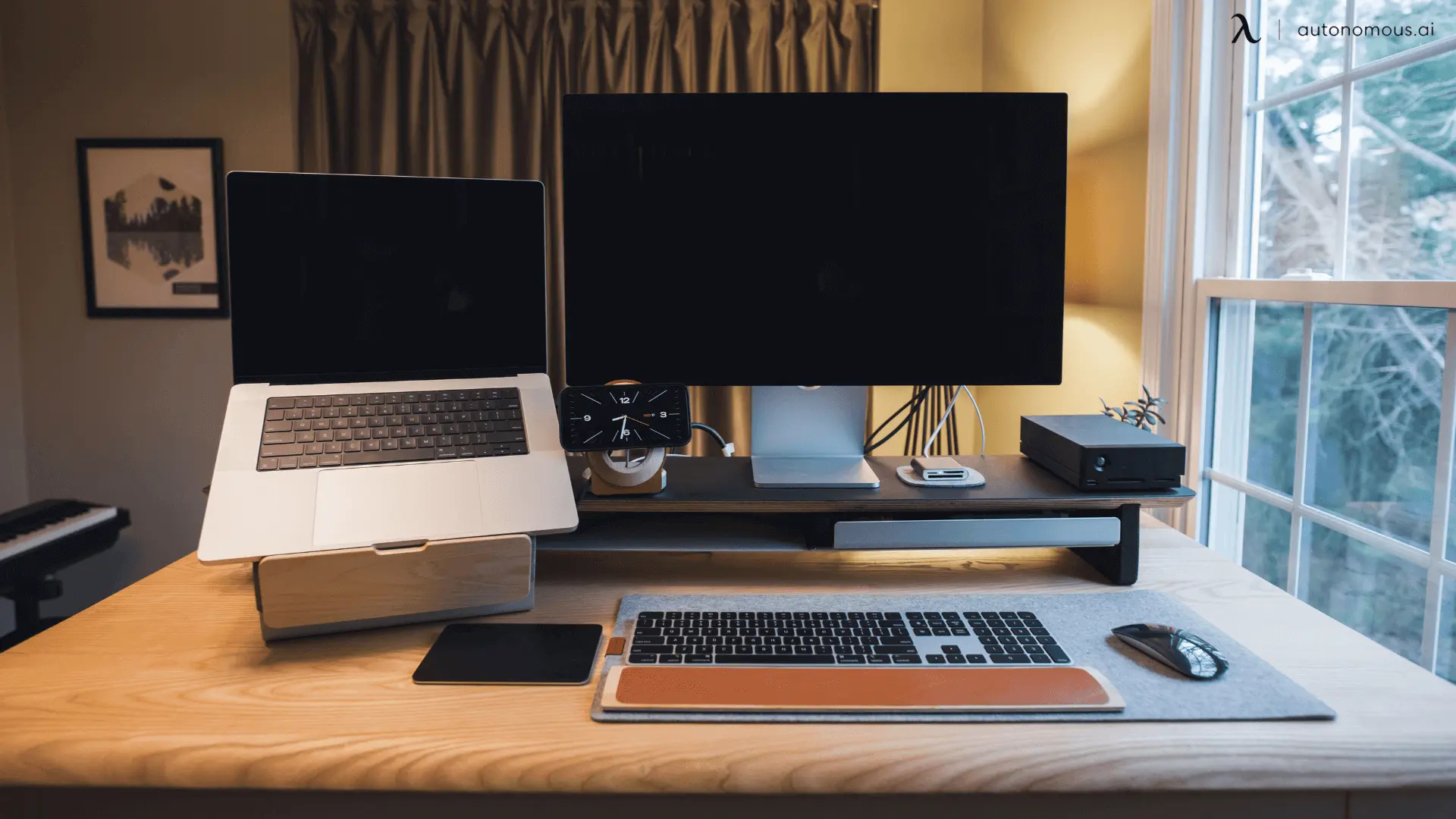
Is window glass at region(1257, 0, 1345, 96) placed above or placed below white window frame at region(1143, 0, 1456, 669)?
above

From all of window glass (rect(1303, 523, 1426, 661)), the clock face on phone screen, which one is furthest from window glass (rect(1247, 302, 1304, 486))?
the clock face on phone screen

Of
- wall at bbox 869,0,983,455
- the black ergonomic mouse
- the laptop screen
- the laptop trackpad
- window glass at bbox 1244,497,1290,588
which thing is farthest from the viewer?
wall at bbox 869,0,983,455

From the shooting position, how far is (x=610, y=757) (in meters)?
0.65

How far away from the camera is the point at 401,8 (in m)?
2.85

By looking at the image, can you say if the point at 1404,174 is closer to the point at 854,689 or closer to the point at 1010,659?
the point at 1010,659

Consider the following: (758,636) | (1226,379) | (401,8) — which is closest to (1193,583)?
(758,636)

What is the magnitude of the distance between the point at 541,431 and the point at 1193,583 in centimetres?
80

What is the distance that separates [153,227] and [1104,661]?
3212mm

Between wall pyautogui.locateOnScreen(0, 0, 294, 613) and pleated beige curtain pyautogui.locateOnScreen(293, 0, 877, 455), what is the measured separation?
17 centimetres

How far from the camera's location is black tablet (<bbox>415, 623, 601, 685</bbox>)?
78cm

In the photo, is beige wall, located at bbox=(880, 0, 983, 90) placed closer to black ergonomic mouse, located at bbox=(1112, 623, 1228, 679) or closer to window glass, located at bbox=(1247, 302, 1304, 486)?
window glass, located at bbox=(1247, 302, 1304, 486)

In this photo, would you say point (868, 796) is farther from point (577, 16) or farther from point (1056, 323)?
point (577, 16)

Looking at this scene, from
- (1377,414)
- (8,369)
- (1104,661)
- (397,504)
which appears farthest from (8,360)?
(1377,414)

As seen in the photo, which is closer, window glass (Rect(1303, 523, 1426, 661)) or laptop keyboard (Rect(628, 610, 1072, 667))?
laptop keyboard (Rect(628, 610, 1072, 667))
